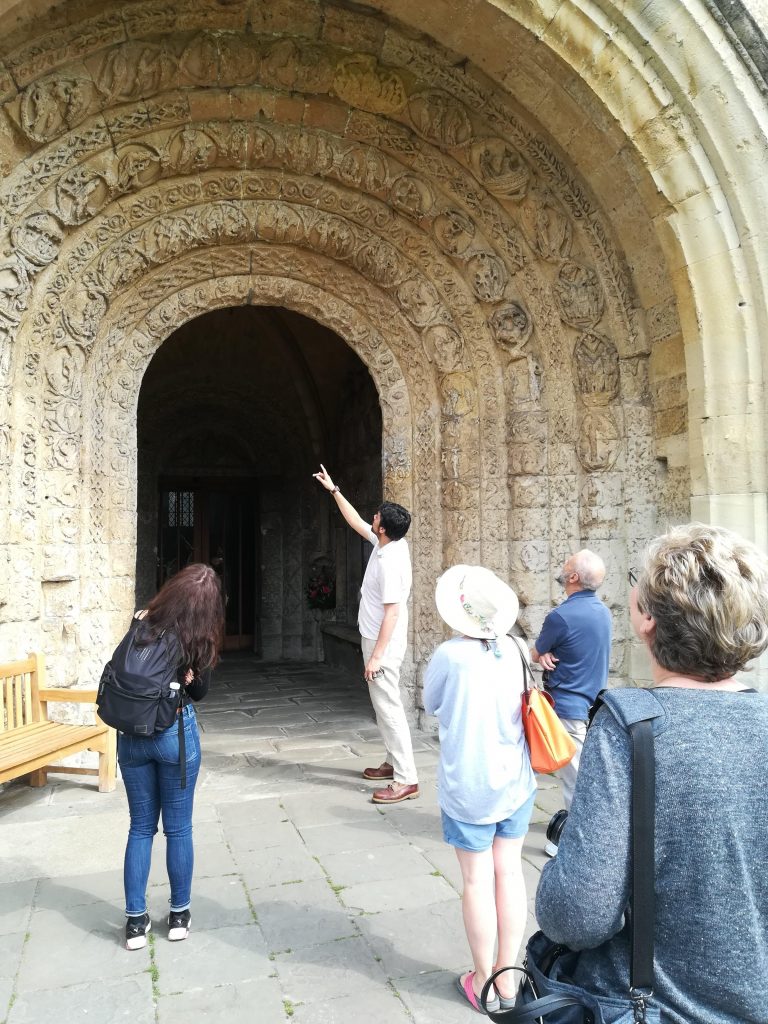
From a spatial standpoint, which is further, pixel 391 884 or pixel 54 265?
pixel 54 265

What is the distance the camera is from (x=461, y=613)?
2.10 m

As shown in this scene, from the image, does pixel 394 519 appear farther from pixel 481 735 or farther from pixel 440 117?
pixel 440 117

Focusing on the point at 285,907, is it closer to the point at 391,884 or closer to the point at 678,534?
the point at 391,884

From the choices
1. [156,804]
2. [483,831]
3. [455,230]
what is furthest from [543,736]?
[455,230]

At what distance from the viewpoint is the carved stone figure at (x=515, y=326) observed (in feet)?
16.9

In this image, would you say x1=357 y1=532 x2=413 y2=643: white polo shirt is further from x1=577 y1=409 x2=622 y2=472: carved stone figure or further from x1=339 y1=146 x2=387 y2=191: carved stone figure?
x1=339 y1=146 x2=387 y2=191: carved stone figure

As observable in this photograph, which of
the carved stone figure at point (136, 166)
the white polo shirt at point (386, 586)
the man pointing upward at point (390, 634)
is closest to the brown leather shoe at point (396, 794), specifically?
the man pointing upward at point (390, 634)

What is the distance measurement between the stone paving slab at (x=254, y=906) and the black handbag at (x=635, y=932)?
1241 millimetres

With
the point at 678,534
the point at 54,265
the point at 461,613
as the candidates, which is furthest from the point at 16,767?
the point at 678,534

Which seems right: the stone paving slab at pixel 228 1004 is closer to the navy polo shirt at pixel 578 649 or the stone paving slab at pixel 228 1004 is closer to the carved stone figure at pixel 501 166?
the navy polo shirt at pixel 578 649

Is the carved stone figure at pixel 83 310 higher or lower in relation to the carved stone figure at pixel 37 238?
lower

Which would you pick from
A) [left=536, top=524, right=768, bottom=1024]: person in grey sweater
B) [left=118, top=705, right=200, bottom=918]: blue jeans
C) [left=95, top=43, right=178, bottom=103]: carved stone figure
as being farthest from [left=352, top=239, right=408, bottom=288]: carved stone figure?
[left=536, top=524, right=768, bottom=1024]: person in grey sweater

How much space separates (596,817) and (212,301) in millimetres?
4870

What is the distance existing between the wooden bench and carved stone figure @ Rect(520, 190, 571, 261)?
409 cm
